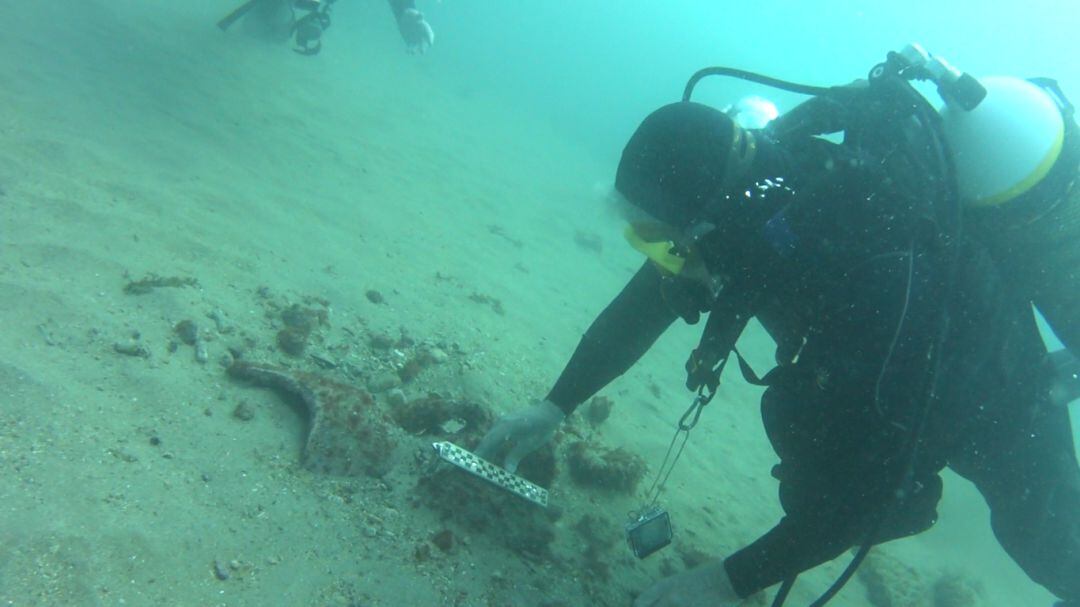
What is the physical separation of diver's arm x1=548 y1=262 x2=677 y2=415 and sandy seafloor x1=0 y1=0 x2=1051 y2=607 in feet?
2.63

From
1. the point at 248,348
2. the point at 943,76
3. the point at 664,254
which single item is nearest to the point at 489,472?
the point at 664,254

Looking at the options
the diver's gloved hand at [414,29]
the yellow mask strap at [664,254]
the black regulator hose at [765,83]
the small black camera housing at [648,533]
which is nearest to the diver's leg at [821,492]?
the small black camera housing at [648,533]

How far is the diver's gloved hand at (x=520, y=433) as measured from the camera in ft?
11.8

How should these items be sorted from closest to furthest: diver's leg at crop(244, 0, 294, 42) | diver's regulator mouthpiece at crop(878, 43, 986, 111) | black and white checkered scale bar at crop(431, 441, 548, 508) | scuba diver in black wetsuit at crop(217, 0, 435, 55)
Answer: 1. diver's regulator mouthpiece at crop(878, 43, 986, 111)
2. black and white checkered scale bar at crop(431, 441, 548, 508)
3. scuba diver in black wetsuit at crop(217, 0, 435, 55)
4. diver's leg at crop(244, 0, 294, 42)

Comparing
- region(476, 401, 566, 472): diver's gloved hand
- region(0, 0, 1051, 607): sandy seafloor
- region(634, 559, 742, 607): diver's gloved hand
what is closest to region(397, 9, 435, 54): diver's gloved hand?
region(0, 0, 1051, 607): sandy seafloor

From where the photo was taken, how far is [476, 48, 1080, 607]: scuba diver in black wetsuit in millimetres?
2316

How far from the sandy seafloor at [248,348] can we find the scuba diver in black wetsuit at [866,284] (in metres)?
1.57

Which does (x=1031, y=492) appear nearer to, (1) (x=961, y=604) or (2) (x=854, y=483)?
(2) (x=854, y=483)

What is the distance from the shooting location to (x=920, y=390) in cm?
213

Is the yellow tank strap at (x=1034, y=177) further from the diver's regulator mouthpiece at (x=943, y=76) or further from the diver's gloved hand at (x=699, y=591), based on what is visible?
the diver's gloved hand at (x=699, y=591)

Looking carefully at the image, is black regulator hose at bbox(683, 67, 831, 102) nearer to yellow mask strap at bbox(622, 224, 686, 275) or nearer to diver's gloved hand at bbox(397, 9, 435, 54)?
yellow mask strap at bbox(622, 224, 686, 275)

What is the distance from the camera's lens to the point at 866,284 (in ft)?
7.76

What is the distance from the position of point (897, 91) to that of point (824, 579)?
4.84 meters

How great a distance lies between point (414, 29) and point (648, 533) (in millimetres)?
10439
